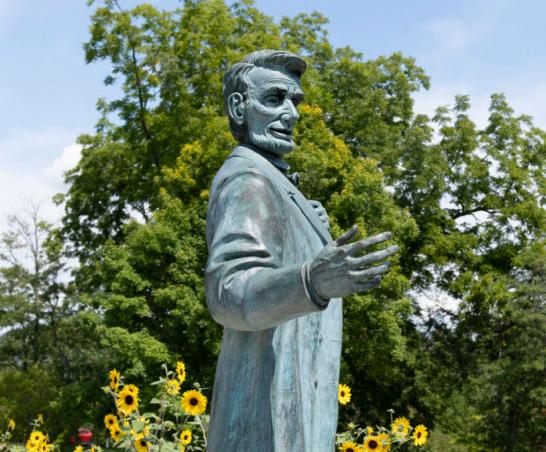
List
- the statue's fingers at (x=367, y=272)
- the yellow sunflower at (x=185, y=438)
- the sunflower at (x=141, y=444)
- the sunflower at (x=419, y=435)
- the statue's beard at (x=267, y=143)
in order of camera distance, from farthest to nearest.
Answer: the sunflower at (x=419, y=435) → the yellow sunflower at (x=185, y=438) → the sunflower at (x=141, y=444) → the statue's beard at (x=267, y=143) → the statue's fingers at (x=367, y=272)

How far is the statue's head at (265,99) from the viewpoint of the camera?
10.6 feet

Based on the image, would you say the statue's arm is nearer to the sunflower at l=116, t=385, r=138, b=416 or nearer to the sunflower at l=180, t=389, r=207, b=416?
the sunflower at l=180, t=389, r=207, b=416

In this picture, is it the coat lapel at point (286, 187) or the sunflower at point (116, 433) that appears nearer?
the coat lapel at point (286, 187)

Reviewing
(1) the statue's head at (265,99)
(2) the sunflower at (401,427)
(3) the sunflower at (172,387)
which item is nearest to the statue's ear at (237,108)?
(1) the statue's head at (265,99)

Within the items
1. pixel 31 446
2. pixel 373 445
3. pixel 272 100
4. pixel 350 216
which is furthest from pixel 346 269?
pixel 350 216

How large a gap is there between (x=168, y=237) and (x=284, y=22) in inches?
374

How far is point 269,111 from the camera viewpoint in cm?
324

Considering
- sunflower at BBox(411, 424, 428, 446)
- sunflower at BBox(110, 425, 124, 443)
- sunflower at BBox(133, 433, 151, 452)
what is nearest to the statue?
sunflower at BBox(133, 433, 151, 452)

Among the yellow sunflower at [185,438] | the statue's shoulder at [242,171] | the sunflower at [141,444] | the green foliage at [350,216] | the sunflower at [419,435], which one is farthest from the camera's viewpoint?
the green foliage at [350,216]

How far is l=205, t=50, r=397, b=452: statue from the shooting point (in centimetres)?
244

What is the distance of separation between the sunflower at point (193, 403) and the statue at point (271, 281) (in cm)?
326

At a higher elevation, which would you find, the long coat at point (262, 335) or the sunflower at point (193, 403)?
the sunflower at point (193, 403)

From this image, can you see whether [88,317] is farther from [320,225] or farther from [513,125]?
[320,225]

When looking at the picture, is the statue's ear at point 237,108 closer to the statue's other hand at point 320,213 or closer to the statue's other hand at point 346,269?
the statue's other hand at point 320,213
